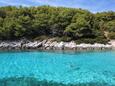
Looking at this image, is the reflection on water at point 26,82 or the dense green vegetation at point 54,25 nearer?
the reflection on water at point 26,82

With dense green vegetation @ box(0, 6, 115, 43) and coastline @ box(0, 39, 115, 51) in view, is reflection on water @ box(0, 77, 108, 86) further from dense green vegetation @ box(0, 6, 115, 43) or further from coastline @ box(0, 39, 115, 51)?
dense green vegetation @ box(0, 6, 115, 43)

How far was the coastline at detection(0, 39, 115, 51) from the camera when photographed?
131ft

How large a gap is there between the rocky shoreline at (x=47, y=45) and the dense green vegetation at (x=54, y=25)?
1.53m

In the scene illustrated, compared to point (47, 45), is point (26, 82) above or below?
below

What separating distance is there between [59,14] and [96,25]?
6997 mm

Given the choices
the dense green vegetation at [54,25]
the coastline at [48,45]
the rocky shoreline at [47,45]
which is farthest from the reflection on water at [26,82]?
the dense green vegetation at [54,25]

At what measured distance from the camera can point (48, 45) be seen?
41.6 meters

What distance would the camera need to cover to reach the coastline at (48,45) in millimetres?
39859

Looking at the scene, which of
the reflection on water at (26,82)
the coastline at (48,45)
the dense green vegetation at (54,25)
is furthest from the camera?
the dense green vegetation at (54,25)

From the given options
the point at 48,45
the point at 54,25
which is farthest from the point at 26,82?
the point at 54,25

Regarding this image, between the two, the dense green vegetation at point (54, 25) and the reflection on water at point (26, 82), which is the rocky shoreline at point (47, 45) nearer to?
the dense green vegetation at point (54, 25)

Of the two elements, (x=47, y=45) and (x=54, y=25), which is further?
(x=54, y=25)

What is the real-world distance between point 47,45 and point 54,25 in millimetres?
5784

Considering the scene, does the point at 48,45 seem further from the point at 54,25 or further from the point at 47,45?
the point at 54,25
